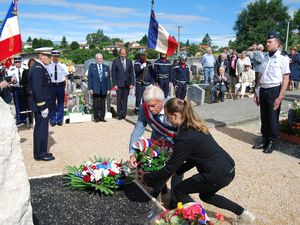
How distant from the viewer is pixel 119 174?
4.41 meters

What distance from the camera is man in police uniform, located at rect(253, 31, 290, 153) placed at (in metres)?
6.16

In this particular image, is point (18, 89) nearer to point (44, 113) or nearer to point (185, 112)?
point (44, 113)

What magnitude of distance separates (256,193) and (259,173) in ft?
2.73

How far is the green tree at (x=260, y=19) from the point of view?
60.6 metres

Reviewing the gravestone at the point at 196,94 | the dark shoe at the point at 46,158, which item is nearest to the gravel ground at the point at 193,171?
the dark shoe at the point at 46,158

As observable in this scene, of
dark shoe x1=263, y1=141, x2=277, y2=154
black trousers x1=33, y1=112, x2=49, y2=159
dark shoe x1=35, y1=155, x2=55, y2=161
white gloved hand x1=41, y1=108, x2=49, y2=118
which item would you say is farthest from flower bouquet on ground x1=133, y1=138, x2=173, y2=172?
dark shoe x1=263, y1=141, x2=277, y2=154

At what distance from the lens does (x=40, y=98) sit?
5879mm

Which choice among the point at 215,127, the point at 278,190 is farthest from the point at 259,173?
the point at 215,127

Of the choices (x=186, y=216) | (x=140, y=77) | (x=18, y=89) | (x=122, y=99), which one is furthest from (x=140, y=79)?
(x=186, y=216)

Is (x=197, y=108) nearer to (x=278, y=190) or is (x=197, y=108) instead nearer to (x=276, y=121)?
(x=276, y=121)

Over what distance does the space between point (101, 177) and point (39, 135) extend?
7.79 ft

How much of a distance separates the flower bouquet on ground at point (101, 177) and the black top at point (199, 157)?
1.02 m

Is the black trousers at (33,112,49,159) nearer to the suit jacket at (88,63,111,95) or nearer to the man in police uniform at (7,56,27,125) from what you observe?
the man in police uniform at (7,56,27,125)

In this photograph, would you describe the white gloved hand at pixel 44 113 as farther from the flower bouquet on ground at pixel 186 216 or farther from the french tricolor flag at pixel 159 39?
the flower bouquet on ground at pixel 186 216
